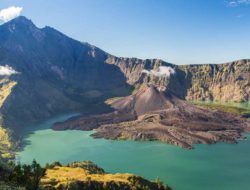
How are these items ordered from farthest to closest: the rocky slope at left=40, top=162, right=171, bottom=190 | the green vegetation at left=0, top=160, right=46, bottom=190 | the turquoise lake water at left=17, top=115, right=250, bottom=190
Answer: the turquoise lake water at left=17, top=115, right=250, bottom=190 < the rocky slope at left=40, top=162, right=171, bottom=190 < the green vegetation at left=0, top=160, right=46, bottom=190

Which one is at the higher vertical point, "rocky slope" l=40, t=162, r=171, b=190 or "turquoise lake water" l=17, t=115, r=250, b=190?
"rocky slope" l=40, t=162, r=171, b=190

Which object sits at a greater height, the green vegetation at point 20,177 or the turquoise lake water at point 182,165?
the green vegetation at point 20,177

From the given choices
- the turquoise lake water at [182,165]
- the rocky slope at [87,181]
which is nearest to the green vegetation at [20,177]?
the rocky slope at [87,181]

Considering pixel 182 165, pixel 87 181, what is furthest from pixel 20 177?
pixel 182 165

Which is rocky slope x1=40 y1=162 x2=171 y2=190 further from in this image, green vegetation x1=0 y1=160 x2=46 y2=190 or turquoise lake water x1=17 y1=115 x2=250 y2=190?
green vegetation x1=0 y1=160 x2=46 y2=190

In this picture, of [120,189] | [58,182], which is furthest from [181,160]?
[58,182]

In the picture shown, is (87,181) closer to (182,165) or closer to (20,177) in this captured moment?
(20,177)

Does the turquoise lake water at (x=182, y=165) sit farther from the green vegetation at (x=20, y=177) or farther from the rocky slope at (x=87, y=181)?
the green vegetation at (x=20, y=177)

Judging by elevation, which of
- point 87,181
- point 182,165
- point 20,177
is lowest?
point 182,165

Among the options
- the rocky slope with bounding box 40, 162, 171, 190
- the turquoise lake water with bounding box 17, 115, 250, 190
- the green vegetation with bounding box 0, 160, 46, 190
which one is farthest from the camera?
the turquoise lake water with bounding box 17, 115, 250, 190

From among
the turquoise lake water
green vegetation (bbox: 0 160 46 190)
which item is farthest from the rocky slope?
green vegetation (bbox: 0 160 46 190)

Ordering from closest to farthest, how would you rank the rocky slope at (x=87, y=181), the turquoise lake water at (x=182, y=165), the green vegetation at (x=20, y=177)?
1. the green vegetation at (x=20, y=177)
2. the rocky slope at (x=87, y=181)
3. the turquoise lake water at (x=182, y=165)
